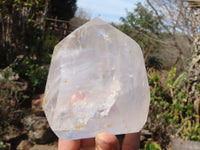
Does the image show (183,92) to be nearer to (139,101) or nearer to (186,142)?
(186,142)

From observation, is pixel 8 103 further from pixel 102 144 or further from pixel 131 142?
pixel 102 144

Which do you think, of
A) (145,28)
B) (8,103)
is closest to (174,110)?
(8,103)

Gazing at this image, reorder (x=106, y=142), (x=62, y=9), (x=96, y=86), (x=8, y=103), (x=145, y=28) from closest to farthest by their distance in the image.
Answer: (x=106, y=142) < (x=96, y=86) < (x=8, y=103) < (x=145, y=28) < (x=62, y=9)

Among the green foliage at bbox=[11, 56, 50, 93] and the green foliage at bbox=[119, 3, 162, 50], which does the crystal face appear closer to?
the green foliage at bbox=[11, 56, 50, 93]

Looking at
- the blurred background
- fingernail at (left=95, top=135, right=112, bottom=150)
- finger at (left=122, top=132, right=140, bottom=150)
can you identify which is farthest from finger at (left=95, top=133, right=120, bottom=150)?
the blurred background

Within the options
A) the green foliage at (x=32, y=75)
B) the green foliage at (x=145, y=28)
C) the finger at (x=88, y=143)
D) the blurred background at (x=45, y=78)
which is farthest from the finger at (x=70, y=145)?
the green foliage at (x=145, y=28)

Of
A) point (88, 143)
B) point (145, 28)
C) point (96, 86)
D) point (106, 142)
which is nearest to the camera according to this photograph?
point (106, 142)
